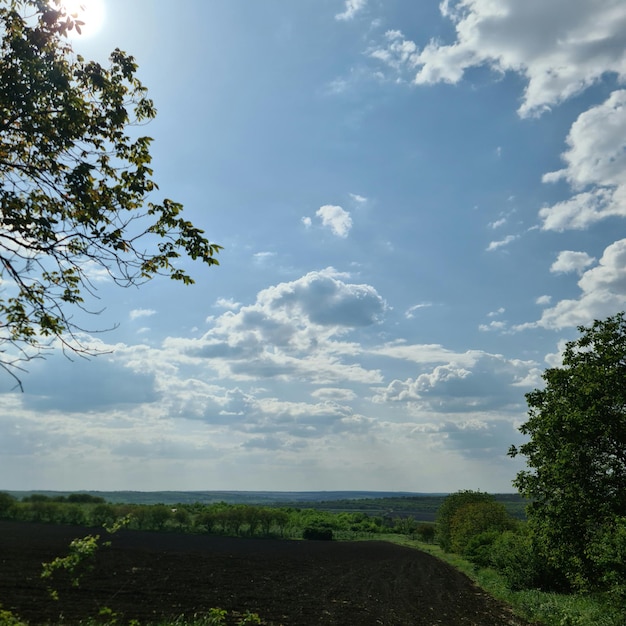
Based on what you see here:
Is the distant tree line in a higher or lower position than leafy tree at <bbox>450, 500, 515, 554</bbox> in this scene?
lower

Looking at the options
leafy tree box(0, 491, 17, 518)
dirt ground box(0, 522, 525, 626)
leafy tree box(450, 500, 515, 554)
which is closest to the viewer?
dirt ground box(0, 522, 525, 626)

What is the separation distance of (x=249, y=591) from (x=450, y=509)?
2189 inches

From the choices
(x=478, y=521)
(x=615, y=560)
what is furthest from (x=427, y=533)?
(x=615, y=560)

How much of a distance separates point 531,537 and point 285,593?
15.6 meters

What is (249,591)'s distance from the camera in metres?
34.0

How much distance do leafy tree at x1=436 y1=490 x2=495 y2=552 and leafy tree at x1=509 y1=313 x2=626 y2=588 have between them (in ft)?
162

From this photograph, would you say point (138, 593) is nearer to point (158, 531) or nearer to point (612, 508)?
point (612, 508)

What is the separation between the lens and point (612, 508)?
27.6m

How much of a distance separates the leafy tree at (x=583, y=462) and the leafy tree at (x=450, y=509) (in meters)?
49.2

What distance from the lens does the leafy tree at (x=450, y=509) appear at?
78188 mm

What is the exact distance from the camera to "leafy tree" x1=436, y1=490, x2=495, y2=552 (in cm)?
7819

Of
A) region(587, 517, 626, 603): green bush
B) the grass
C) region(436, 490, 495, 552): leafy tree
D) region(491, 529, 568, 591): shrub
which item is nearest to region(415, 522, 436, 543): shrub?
region(436, 490, 495, 552): leafy tree

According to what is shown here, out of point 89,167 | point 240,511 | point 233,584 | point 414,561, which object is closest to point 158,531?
point 240,511

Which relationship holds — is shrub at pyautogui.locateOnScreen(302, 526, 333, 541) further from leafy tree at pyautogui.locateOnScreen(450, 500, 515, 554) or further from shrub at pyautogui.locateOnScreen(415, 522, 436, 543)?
leafy tree at pyautogui.locateOnScreen(450, 500, 515, 554)
